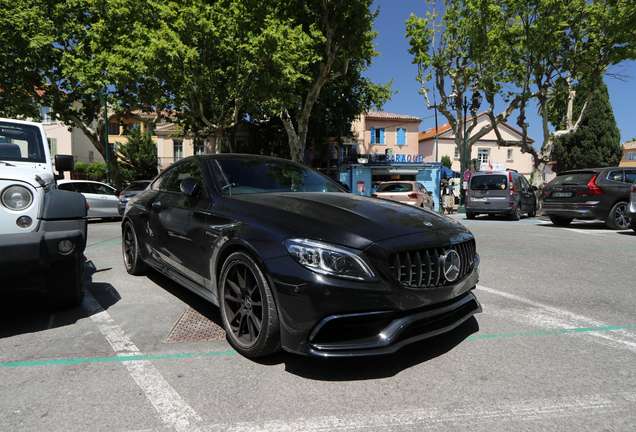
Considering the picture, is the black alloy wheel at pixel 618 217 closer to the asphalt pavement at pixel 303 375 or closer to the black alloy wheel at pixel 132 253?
the asphalt pavement at pixel 303 375

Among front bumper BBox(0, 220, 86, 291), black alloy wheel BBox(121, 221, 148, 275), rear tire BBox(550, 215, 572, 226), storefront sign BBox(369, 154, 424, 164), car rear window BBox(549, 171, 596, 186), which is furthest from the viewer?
storefront sign BBox(369, 154, 424, 164)

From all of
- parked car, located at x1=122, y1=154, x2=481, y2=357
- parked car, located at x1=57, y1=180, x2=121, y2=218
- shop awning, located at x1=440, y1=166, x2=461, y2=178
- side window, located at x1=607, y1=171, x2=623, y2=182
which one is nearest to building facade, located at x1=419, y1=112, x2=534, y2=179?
shop awning, located at x1=440, y1=166, x2=461, y2=178

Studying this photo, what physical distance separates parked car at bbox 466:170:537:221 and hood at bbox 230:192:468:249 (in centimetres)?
1367

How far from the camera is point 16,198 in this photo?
11.0ft

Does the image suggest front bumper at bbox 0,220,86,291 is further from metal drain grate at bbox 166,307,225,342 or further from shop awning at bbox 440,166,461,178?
shop awning at bbox 440,166,461,178

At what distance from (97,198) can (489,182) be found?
13882mm

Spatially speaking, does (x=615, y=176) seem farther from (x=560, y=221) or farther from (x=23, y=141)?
(x=23, y=141)

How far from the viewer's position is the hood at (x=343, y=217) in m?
2.66

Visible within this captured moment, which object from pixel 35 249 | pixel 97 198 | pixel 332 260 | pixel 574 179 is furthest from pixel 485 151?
pixel 35 249

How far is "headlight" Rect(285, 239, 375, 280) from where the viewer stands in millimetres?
2508

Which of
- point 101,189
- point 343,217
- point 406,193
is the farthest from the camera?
point 406,193

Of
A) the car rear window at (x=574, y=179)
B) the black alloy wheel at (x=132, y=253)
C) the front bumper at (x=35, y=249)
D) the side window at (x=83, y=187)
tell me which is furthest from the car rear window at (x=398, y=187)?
the front bumper at (x=35, y=249)

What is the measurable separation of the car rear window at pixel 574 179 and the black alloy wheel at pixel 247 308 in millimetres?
11656

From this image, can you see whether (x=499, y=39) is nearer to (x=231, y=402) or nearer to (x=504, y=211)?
(x=504, y=211)
